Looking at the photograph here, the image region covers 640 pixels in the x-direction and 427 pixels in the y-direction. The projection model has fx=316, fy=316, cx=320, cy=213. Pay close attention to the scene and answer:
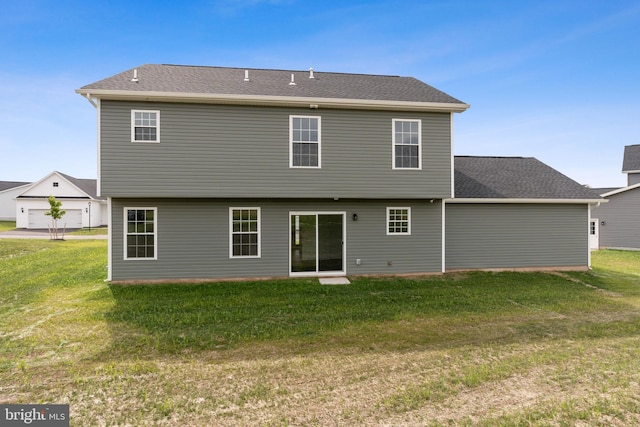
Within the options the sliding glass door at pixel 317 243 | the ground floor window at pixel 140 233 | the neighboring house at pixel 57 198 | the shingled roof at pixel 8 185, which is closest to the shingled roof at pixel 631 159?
the sliding glass door at pixel 317 243

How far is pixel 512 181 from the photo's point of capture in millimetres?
13180

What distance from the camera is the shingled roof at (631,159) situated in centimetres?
2428

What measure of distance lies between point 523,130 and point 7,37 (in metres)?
29.0

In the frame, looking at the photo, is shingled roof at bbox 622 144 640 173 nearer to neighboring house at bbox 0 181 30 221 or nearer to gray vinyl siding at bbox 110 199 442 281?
gray vinyl siding at bbox 110 199 442 281

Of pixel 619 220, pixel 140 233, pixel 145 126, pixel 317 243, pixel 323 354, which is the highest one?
pixel 145 126

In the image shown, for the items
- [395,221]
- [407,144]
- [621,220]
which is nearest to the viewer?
[407,144]

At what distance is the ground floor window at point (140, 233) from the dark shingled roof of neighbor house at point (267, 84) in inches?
144

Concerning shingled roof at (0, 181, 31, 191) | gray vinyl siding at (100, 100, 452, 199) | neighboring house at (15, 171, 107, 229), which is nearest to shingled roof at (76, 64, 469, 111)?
gray vinyl siding at (100, 100, 452, 199)

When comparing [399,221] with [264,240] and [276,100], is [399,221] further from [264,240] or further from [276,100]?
[276,100]

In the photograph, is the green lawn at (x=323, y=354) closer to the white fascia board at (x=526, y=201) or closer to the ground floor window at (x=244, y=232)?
the ground floor window at (x=244, y=232)

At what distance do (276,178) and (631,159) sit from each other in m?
30.1

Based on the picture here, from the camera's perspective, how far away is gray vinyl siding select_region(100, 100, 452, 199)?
9.25m

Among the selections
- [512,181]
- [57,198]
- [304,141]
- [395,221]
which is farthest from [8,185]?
[512,181]

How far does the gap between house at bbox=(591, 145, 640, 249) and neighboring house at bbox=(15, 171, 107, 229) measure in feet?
133
